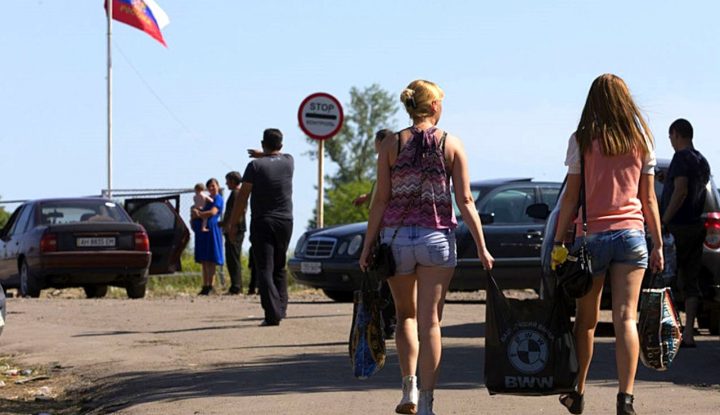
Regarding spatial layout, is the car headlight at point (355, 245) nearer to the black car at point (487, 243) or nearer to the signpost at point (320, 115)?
the black car at point (487, 243)

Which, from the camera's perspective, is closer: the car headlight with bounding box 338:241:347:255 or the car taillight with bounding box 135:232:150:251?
the car headlight with bounding box 338:241:347:255

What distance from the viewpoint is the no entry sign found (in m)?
23.2

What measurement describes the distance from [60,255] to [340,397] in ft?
43.7

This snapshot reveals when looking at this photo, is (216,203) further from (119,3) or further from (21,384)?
(119,3)

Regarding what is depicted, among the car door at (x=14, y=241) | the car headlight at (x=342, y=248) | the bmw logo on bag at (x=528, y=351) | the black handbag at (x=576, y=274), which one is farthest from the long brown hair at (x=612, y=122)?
the car door at (x=14, y=241)

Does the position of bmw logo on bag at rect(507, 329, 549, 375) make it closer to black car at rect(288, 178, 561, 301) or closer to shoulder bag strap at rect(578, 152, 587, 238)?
shoulder bag strap at rect(578, 152, 587, 238)

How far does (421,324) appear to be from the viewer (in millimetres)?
8602

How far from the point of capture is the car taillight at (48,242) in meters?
22.4

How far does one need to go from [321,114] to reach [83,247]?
3.96 meters

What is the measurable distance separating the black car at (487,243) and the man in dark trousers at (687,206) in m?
5.69

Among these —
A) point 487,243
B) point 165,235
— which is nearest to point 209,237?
point 165,235

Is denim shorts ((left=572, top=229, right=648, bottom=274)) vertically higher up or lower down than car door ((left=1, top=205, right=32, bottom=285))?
higher up

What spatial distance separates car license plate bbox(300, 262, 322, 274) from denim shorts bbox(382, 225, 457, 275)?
37.6 feet

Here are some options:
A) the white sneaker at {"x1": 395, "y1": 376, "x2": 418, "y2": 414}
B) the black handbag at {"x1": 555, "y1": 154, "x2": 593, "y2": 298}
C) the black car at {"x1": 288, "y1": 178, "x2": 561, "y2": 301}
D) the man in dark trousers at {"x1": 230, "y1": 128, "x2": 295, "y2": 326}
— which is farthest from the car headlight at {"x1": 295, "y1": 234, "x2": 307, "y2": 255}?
the black handbag at {"x1": 555, "y1": 154, "x2": 593, "y2": 298}
